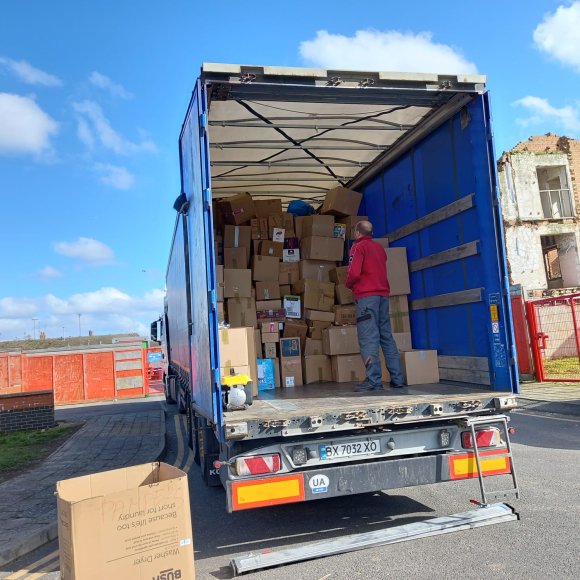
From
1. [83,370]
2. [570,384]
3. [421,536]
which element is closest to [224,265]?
[421,536]

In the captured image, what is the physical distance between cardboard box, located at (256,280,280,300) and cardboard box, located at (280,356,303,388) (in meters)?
0.96

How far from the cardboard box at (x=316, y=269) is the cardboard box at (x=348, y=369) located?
128cm

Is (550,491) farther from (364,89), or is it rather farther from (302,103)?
(302,103)

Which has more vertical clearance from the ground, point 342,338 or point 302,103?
point 302,103

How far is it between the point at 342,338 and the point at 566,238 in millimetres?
18727

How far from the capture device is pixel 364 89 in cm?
466

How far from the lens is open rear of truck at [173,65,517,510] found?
3.89m

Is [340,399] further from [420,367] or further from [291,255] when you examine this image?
[291,255]

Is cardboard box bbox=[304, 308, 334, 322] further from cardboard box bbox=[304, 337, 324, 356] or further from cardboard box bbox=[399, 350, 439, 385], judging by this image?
cardboard box bbox=[399, 350, 439, 385]

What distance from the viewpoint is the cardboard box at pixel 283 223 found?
7379mm

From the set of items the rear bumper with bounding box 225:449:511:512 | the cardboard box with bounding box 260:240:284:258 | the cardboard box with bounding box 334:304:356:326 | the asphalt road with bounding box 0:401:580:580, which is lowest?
the asphalt road with bounding box 0:401:580:580

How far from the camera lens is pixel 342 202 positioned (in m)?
7.42

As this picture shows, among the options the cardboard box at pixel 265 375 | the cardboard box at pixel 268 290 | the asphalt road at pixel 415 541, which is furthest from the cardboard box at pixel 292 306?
the asphalt road at pixel 415 541

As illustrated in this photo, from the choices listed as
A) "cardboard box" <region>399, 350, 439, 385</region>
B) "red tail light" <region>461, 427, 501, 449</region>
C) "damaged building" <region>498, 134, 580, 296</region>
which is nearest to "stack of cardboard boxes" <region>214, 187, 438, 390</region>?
"cardboard box" <region>399, 350, 439, 385</region>
